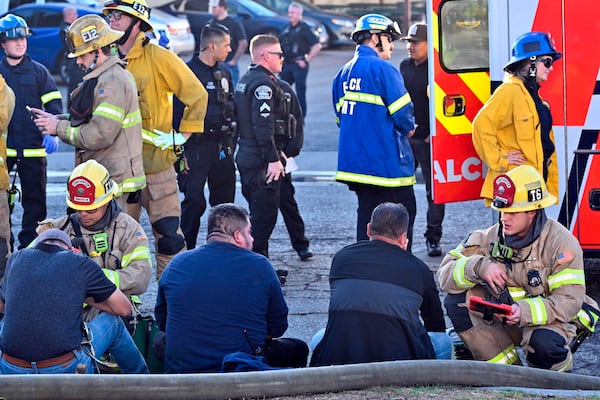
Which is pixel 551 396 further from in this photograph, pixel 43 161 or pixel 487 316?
pixel 43 161

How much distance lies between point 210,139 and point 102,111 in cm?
154

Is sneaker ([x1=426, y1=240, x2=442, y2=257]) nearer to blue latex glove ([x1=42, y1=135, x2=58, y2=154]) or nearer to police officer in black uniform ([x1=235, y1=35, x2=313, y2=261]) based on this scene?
police officer in black uniform ([x1=235, y1=35, x2=313, y2=261])

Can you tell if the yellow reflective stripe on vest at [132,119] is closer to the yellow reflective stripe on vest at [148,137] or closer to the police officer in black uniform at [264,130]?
the yellow reflective stripe on vest at [148,137]

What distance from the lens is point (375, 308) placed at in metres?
5.43

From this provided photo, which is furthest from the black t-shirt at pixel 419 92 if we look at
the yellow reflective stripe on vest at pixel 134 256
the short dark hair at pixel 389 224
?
the short dark hair at pixel 389 224

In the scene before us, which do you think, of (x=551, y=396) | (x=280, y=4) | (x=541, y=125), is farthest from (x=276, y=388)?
(x=280, y=4)

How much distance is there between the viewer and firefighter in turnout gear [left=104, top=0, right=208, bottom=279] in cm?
784

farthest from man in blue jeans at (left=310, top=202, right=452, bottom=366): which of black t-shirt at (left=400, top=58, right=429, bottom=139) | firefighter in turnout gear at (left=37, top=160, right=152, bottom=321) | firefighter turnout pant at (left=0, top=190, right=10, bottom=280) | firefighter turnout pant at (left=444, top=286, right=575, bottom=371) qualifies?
black t-shirt at (left=400, top=58, right=429, bottom=139)

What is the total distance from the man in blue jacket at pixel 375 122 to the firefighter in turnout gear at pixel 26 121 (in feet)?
8.47

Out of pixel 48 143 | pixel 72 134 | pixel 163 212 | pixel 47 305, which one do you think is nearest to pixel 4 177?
pixel 72 134

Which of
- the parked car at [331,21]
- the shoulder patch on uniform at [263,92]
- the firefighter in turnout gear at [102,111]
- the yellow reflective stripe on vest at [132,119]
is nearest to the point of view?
the firefighter in turnout gear at [102,111]

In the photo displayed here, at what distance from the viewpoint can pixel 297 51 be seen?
16.3 metres

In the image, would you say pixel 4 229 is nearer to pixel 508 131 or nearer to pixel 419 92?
pixel 508 131

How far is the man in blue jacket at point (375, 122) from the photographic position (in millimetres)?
7840
